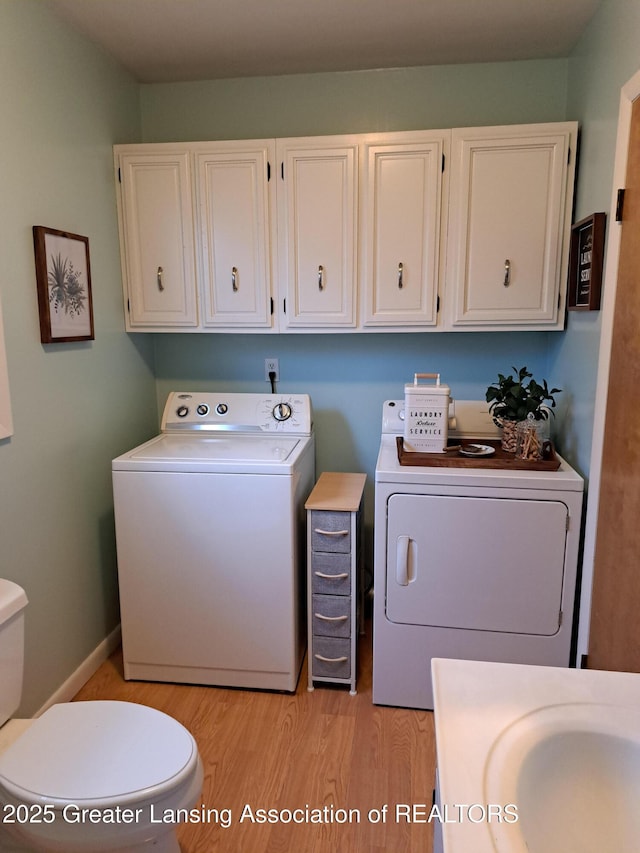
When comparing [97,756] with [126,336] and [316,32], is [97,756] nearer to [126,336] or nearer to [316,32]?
[126,336]

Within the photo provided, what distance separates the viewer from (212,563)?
221 centimetres

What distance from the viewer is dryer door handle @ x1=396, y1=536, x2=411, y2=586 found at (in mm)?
2066

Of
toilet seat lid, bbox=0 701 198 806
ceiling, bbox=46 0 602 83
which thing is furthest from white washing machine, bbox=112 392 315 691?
ceiling, bbox=46 0 602 83

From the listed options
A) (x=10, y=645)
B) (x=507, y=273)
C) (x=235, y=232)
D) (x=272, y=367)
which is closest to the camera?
(x=10, y=645)

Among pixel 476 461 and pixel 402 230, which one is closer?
pixel 476 461

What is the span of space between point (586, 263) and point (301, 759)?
195 centimetres

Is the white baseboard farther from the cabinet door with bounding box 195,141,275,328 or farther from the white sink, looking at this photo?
the white sink

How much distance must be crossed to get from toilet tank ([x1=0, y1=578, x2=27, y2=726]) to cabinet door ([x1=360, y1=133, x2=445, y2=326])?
1.61 m

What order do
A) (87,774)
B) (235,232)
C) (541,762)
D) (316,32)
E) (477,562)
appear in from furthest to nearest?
(235,232) < (316,32) < (477,562) < (87,774) < (541,762)

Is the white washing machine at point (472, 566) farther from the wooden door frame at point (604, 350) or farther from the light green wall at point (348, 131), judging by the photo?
the light green wall at point (348, 131)

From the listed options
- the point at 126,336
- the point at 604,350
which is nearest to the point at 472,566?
the point at 604,350

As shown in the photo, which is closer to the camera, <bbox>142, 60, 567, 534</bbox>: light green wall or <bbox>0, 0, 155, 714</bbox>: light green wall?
<bbox>0, 0, 155, 714</bbox>: light green wall

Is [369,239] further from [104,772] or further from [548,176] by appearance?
[104,772]

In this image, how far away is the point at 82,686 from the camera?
231cm
